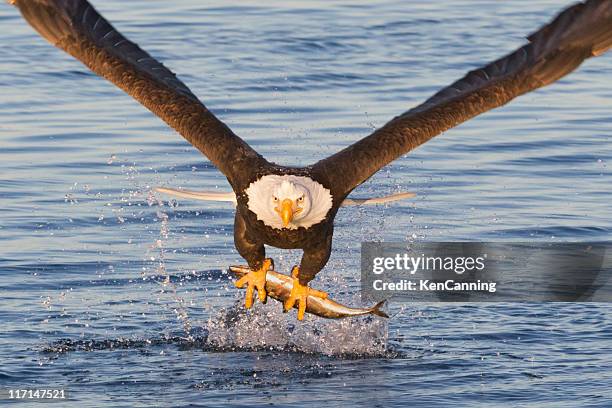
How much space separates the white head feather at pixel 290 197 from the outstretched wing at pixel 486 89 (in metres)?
0.22

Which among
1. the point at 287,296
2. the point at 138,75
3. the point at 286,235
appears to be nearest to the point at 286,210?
the point at 286,235

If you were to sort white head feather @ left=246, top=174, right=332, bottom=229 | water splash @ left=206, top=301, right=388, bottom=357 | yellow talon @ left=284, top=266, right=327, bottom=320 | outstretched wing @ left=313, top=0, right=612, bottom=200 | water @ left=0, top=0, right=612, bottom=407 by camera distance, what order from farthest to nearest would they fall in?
water splash @ left=206, top=301, right=388, bottom=357 < water @ left=0, top=0, right=612, bottom=407 < yellow talon @ left=284, top=266, right=327, bottom=320 < outstretched wing @ left=313, top=0, right=612, bottom=200 < white head feather @ left=246, top=174, right=332, bottom=229

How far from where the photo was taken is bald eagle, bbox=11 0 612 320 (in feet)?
32.0

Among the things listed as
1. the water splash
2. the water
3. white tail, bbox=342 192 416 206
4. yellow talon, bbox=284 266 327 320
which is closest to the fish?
yellow talon, bbox=284 266 327 320

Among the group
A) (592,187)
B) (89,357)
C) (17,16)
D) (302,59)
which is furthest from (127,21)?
(89,357)

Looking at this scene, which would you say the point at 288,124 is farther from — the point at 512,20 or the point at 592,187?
the point at 512,20

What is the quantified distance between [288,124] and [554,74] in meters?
6.97

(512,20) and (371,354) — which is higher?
(512,20)

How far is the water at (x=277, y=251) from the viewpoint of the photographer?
10.6 metres

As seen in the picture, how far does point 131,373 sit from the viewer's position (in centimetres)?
1057

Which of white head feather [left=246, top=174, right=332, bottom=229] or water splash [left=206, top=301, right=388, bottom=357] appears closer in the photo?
white head feather [left=246, top=174, right=332, bottom=229]

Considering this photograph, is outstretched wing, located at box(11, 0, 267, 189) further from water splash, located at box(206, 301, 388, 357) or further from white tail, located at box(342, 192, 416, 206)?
water splash, located at box(206, 301, 388, 357)

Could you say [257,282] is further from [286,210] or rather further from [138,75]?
[138,75]

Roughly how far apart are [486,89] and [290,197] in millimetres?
1871
